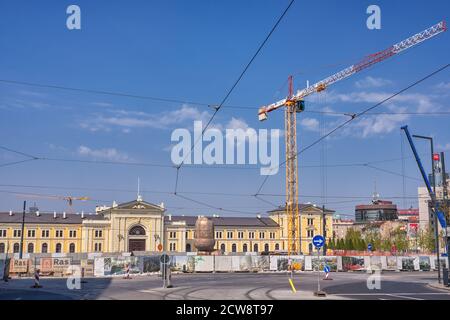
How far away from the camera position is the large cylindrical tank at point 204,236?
65.1 m

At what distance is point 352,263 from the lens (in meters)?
58.1

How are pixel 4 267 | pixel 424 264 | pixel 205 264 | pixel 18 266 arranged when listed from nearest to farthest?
pixel 4 267, pixel 18 266, pixel 205 264, pixel 424 264

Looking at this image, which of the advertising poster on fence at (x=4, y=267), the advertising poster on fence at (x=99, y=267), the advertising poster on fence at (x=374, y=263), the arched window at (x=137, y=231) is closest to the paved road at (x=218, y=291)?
the advertising poster on fence at (x=4, y=267)

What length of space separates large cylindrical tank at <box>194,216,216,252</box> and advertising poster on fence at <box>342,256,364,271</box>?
1691cm

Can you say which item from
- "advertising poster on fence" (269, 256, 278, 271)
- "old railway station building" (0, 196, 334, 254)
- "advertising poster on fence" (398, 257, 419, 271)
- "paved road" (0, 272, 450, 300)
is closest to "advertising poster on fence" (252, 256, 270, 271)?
"advertising poster on fence" (269, 256, 278, 271)

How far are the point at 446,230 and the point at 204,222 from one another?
3600cm

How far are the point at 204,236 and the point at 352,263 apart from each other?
1857 cm

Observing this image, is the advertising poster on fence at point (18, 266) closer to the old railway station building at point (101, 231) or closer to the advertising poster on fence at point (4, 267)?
the advertising poster on fence at point (4, 267)

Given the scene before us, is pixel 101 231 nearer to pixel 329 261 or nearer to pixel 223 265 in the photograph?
pixel 223 265

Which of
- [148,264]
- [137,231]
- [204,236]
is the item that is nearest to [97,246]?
[137,231]

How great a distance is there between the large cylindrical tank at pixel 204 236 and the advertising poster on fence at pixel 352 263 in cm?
1691

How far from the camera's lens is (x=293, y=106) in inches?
4013

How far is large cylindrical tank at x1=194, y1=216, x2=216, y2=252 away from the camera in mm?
65062
